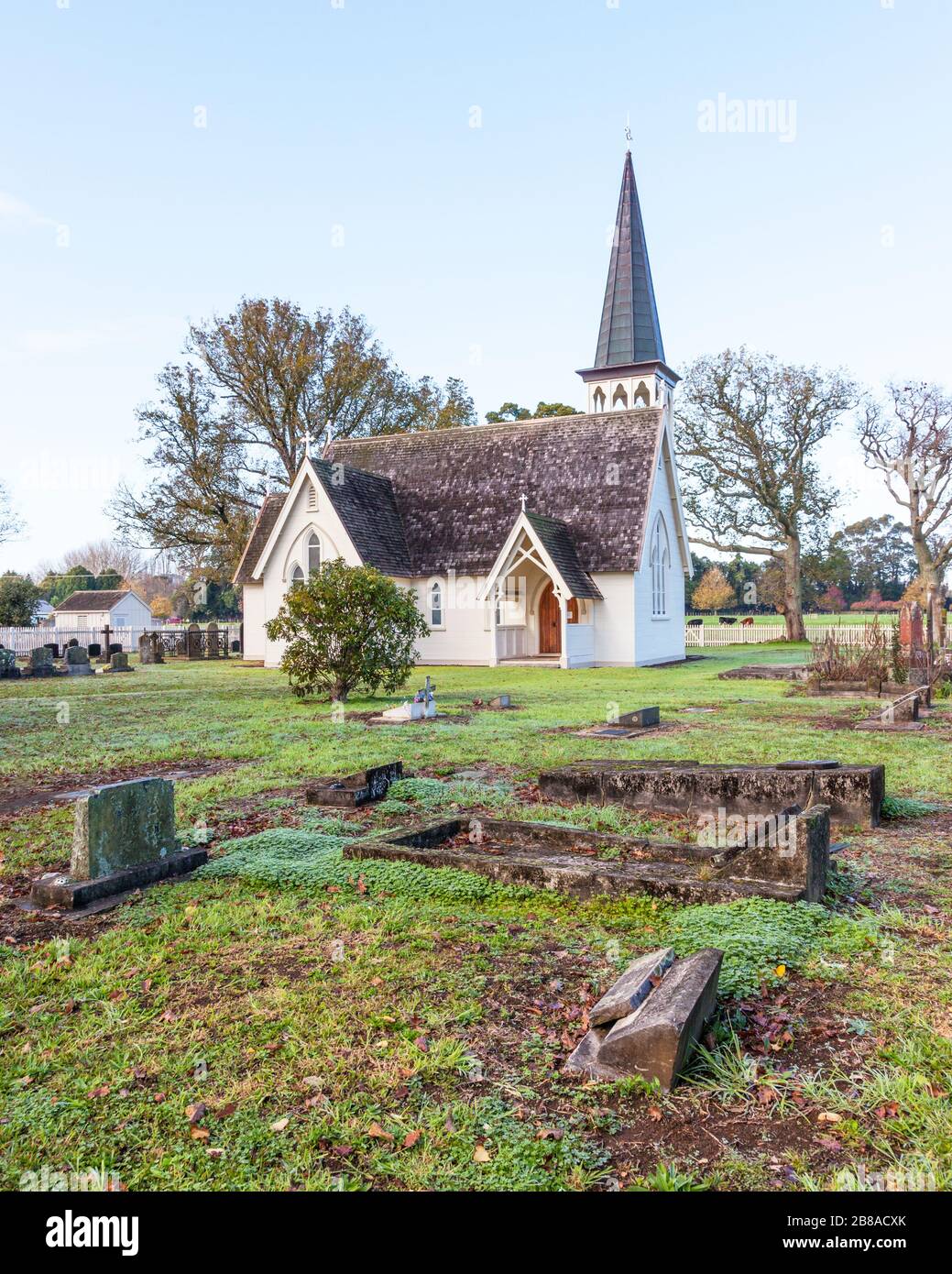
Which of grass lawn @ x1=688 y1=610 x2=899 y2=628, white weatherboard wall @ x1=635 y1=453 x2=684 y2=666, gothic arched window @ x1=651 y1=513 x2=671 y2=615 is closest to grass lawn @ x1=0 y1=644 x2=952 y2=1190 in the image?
white weatherboard wall @ x1=635 y1=453 x2=684 y2=666

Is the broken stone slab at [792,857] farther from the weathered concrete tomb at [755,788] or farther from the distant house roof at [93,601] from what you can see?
the distant house roof at [93,601]

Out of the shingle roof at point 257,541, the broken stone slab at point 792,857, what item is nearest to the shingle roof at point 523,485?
the shingle roof at point 257,541

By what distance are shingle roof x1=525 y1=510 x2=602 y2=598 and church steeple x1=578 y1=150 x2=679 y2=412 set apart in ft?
43.5

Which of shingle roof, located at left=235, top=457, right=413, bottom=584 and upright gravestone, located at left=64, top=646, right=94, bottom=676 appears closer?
shingle roof, located at left=235, top=457, right=413, bottom=584

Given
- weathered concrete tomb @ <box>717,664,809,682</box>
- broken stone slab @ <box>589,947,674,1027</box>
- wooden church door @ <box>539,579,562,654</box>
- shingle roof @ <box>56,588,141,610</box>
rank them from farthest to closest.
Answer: shingle roof @ <box>56,588,141,610</box> < wooden church door @ <box>539,579,562,654</box> < weathered concrete tomb @ <box>717,664,809,682</box> < broken stone slab @ <box>589,947,674,1027</box>

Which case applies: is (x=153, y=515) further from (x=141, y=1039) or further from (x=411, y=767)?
(x=141, y=1039)

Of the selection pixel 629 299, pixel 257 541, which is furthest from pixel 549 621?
pixel 629 299

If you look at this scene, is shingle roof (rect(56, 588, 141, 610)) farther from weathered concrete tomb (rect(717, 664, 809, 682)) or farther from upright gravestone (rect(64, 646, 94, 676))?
weathered concrete tomb (rect(717, 664, 809, 682))

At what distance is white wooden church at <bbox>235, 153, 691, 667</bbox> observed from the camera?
Result: 29.4m

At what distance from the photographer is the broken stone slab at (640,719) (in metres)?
13.8

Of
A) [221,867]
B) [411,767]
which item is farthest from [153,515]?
[221,867]

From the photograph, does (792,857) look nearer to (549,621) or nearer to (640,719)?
(640,719)
